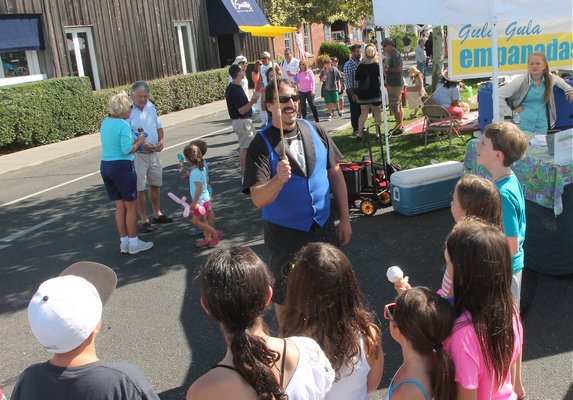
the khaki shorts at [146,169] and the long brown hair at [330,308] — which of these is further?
the khaki shorts at [146,169]

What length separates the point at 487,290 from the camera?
2.32 metres

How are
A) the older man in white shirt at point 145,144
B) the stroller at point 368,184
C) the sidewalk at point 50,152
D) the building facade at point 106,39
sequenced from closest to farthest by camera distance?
1. the older man in white shirt at point 145,144
2. the stroller at point 368,184
3. the sidewalk at point 50,152
4. the building facade at point 106,39

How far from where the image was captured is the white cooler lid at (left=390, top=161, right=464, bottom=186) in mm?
6570

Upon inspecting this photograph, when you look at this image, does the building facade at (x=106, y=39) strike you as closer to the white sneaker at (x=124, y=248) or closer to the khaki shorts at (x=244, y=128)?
the khaki shorts at (x=244, y=128)

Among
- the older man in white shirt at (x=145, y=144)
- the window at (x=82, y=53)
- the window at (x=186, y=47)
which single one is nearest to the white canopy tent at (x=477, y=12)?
the older man in white shirt at (x=145, y=144)

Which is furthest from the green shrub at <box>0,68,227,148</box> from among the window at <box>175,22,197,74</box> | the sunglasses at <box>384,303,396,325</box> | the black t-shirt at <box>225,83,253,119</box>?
the sunglasses at <box>384,303,396,325</box>

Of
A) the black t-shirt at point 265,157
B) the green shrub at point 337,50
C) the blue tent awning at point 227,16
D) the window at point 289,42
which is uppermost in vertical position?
the blue tent awning at point 227,16

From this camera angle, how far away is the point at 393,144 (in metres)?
10.8

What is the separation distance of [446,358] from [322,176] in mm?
1714

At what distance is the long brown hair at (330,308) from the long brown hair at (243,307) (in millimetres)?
331

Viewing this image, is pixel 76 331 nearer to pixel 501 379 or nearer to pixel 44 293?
pixel 44 293

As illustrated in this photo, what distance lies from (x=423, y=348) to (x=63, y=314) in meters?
1.33

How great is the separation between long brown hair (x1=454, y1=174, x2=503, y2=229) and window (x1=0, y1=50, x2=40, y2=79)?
16.2m

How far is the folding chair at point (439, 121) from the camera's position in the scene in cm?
994
